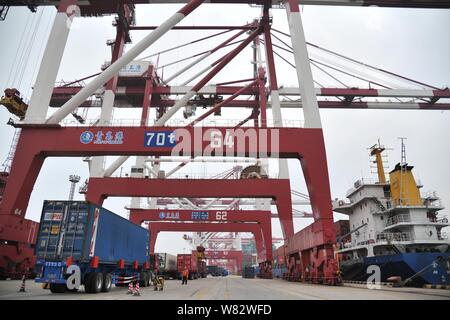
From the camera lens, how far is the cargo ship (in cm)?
1819

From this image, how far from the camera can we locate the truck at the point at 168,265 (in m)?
27.2

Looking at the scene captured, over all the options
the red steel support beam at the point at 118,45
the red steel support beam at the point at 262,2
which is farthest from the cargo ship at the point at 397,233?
the red steel support beam at the point at 118,45

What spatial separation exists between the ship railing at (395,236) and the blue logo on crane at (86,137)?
21225 mm

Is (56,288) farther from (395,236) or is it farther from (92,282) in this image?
(395,236)

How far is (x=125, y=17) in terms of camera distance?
23.5 m

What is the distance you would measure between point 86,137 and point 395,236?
75.6ft

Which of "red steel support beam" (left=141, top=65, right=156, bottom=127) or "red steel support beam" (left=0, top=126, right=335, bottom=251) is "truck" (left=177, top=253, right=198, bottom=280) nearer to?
"red steel support beam" (left=141, top=65, right=156, bottom=127)

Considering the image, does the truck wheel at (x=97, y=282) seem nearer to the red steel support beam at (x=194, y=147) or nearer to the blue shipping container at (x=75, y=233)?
the blue shipping container at (x=75, y=233)

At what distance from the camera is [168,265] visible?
29.6 metres

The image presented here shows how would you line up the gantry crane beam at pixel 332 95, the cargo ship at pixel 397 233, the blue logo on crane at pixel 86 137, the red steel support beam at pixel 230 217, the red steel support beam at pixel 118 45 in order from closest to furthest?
the blue logo on crane at pixel 86 137, the cargo ship at pixel 397 233, the red steel support beam at pixel 118 45, the gantry crane beam at pixel 332 95, the red steel support beam at pixel 230 217

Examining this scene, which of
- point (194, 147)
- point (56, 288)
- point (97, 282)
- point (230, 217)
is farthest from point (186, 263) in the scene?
point (56, 288)
